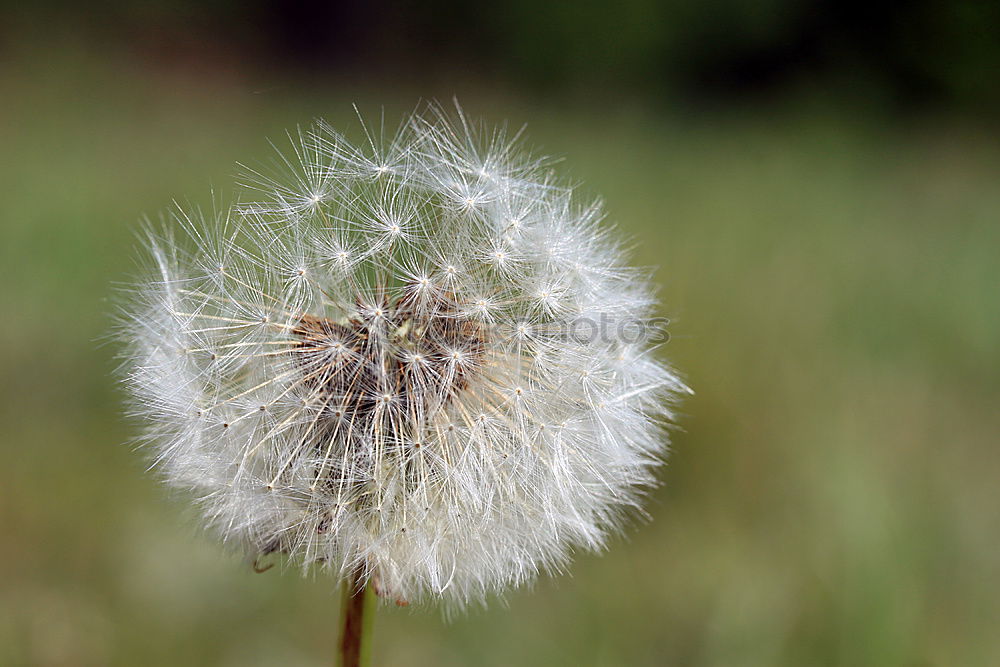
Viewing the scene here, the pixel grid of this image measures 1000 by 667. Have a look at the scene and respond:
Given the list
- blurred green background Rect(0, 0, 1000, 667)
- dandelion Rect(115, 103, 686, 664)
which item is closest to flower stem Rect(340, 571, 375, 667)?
dandelion Rect(115, 103, 686, 664)

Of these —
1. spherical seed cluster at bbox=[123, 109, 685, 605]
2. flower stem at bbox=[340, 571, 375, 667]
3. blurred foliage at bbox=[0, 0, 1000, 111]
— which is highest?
blurred foliage at bbox=[0, 0, 1000, 111]

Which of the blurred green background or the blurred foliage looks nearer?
the blurred green background

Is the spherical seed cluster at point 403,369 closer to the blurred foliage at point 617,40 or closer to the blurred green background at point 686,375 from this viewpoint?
the blurred green background at point 686,375

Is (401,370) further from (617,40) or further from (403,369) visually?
(617,40)

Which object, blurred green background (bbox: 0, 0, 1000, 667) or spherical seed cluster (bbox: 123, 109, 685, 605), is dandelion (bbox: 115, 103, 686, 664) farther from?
blurred green background (bbox: 0, 0, 1000, 667)

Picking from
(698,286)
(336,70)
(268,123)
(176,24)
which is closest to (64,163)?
(268,123)

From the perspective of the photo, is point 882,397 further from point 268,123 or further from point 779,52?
point 779,52

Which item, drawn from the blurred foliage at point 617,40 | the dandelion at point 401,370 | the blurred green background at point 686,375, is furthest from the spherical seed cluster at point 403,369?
the blurred foliage at point 617,40
